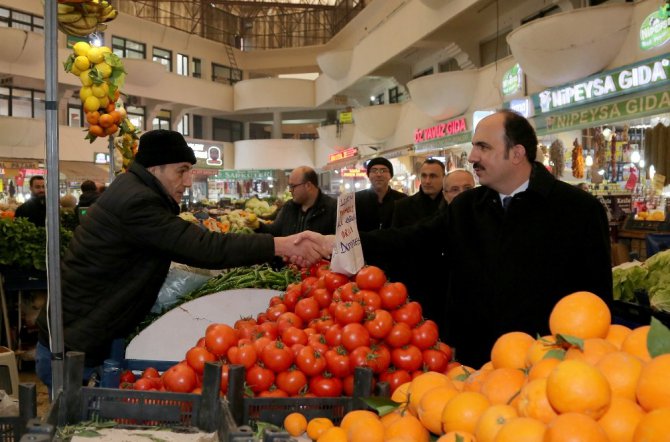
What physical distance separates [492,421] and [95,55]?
4705 millimetres

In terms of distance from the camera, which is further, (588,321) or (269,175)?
(269,175)

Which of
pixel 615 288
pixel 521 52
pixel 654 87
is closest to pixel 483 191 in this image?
pixel 615 288

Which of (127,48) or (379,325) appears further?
(127,48)

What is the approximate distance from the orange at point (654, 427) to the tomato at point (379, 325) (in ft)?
4.32

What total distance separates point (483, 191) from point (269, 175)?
3090 centimetres

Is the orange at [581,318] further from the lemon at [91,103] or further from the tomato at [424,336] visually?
the lemon at [91,103]

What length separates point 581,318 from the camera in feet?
5.68

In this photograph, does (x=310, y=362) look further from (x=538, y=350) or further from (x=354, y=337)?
(x=538, y=350)

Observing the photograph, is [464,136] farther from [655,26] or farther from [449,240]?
[449,240]

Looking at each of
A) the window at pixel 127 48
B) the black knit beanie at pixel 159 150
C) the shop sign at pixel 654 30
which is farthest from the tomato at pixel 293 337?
the window at pixel 127 48

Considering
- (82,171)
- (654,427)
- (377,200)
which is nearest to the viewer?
(654,427)

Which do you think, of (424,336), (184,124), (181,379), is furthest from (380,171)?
(184,124)

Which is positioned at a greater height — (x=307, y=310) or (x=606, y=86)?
(x=606, y=86)

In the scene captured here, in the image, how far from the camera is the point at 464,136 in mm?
13602
